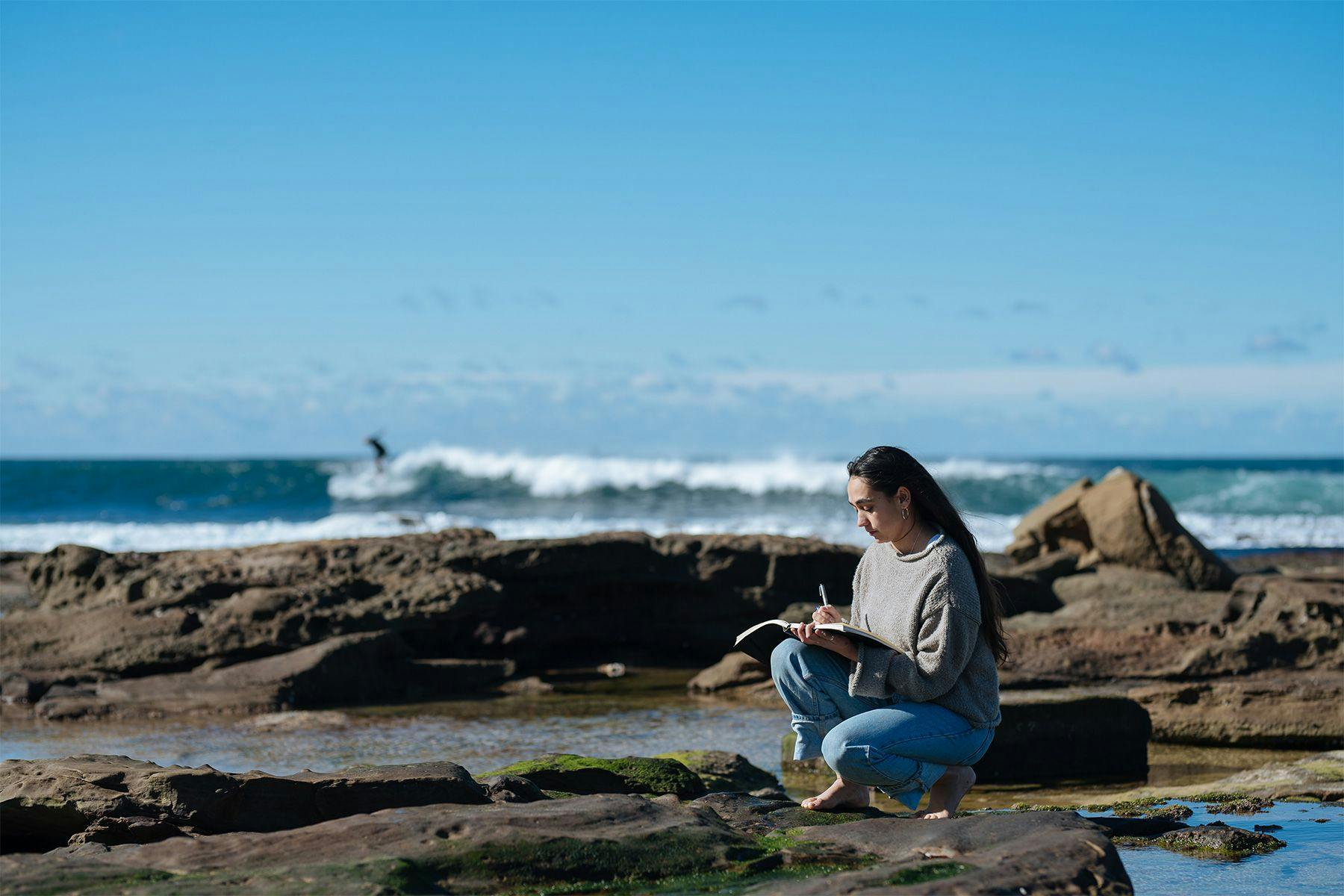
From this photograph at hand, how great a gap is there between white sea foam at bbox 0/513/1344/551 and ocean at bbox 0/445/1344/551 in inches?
3.6

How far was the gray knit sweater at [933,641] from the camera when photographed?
14.1 feet

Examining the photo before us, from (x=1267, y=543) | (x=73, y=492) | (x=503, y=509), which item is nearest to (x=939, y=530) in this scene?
(x=1267, y=543)

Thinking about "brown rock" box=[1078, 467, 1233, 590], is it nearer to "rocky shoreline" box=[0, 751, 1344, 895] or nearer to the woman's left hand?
"rocky shoreline" box=[0, 751, 1344, 895]

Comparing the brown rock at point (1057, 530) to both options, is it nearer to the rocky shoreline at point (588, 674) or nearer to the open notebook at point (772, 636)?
the rocky shoreline at point (588, 674)

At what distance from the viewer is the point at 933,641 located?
4309 millimetres

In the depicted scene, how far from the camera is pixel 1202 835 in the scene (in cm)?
461

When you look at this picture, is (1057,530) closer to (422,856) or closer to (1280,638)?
(1280,638)

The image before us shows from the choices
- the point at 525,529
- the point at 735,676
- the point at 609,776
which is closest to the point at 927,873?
the point at 609,776

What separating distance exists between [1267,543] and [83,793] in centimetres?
2981

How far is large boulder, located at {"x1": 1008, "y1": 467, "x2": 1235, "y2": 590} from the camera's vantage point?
531 inches

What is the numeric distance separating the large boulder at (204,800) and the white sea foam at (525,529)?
18539mm

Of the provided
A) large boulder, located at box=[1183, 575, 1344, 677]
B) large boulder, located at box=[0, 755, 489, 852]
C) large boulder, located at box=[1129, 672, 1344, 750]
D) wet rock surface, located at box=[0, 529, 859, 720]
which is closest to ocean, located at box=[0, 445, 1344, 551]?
wet rock surface, located at box=[0, 529, 859, 720]

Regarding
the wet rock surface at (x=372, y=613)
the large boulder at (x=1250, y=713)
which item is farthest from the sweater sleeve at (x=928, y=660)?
the wet rock surface at (x=372, y=613)

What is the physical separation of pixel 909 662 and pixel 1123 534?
33.8 feet
